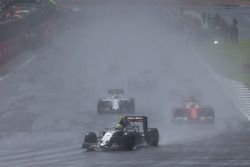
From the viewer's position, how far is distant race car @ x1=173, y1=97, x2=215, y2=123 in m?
48.0

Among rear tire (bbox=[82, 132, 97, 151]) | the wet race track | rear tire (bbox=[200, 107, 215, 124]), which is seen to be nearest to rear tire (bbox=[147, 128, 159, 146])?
the wet race track

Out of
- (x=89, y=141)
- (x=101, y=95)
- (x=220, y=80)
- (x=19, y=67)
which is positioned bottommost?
(x=89, y=141)

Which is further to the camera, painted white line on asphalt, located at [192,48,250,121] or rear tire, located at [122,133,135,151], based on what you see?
painted white line on asphalt, located at [192,48,250,121]

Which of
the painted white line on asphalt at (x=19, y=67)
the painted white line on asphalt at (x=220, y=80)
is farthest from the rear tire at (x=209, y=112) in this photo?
the painted white line on asphalt at (x=19, y=67)

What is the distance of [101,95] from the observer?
2402 inches

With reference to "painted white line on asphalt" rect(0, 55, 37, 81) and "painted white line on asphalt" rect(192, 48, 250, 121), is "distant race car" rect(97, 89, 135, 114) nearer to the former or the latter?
"painted white line on asphalt" rect(192, 48, 250, 121)

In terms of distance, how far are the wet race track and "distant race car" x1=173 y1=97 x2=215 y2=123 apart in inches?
17.3

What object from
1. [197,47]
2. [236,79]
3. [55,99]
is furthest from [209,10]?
[55,99]

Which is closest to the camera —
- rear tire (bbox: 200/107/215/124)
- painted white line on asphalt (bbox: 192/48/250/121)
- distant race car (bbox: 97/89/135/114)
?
rear tire (bbox: 200/107/215/124)

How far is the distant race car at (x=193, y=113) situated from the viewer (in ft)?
158

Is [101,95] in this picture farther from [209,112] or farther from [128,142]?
[128,142]

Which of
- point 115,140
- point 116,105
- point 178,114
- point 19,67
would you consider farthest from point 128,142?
point 19,67

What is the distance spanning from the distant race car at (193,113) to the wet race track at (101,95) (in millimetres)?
438

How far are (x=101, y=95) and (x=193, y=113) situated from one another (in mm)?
13252
